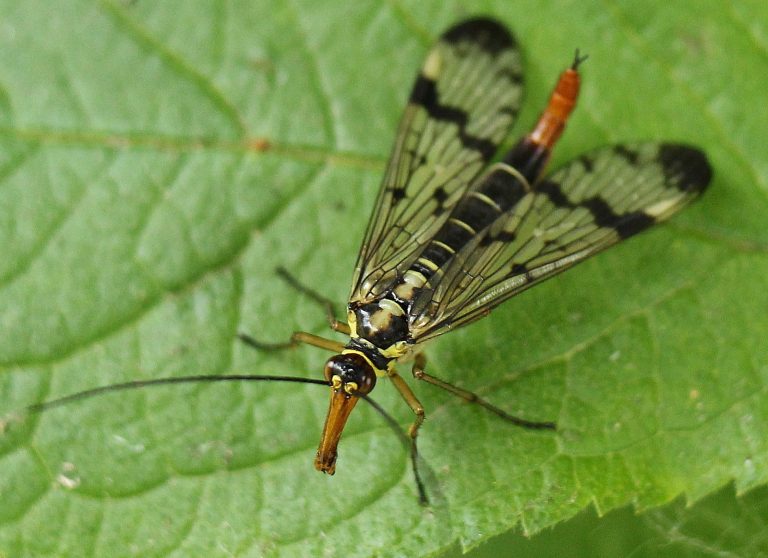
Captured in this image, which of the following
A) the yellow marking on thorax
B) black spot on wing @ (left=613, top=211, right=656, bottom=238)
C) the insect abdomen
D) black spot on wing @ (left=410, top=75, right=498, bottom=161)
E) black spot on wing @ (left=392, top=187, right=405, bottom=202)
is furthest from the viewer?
black spot on wing @ (left=410, top=75, right=498, bottom=161)

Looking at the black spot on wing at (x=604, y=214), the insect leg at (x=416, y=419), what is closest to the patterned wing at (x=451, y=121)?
the black spot on wing at (x=604, y=214)

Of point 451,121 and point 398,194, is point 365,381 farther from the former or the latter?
point 451,121

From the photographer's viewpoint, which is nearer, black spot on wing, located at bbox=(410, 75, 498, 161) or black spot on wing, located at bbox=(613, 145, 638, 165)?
black spot on wing, located at bbox=(613, 145, 638, 165)

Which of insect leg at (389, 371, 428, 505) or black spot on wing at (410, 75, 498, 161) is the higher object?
black spot on wing at (410, 75, 498, 161)

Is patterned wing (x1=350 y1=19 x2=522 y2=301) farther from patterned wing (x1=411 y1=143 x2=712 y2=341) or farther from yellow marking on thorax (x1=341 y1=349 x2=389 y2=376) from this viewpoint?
yellow marking on thorax (x1=341 y1=349 x2=389 y2=376)

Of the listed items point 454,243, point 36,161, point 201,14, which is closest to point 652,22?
point 454,243

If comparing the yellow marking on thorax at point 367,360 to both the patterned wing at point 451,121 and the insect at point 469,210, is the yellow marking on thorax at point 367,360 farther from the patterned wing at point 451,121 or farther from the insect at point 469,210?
the patterned wing at point 451,121

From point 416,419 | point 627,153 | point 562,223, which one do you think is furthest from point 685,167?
point 416,419

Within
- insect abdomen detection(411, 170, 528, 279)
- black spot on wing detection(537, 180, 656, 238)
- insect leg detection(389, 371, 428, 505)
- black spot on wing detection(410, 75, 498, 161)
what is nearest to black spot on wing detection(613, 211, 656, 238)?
black spot on wing detection(537, 180, 656, 238)
